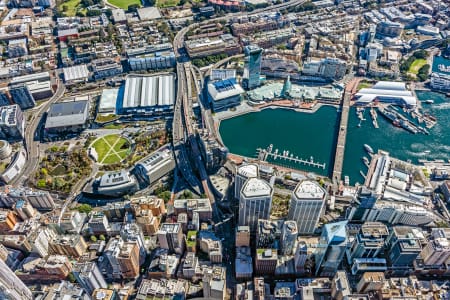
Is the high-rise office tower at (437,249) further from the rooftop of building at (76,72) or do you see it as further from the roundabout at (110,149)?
the rooftop of building at (76,72)

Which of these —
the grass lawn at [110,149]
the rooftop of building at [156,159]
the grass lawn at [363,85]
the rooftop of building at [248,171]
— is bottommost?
the grass lawn at [110,149]

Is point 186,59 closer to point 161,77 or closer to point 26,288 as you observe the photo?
point 161,77

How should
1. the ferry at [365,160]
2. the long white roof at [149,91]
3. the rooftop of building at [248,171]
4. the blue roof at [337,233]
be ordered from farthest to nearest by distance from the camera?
the long white roof at [149,91], the ferry at [365,160], the rooftop of building at [248,171], the blue roof at [337,233]

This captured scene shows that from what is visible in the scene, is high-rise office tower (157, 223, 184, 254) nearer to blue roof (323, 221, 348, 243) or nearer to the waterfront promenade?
blue roof (323, 221, 348, 243)

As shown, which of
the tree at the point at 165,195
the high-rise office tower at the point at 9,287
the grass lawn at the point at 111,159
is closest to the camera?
the high-rise office tower at the point at 9,287

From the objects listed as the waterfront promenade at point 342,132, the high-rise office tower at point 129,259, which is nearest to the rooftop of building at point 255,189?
the high-rise office tower at point 129,259

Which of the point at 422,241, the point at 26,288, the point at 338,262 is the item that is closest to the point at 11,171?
the point at 26,288

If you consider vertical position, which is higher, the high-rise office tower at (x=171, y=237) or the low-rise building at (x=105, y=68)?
the low-rise building at (x=105, y=68)
